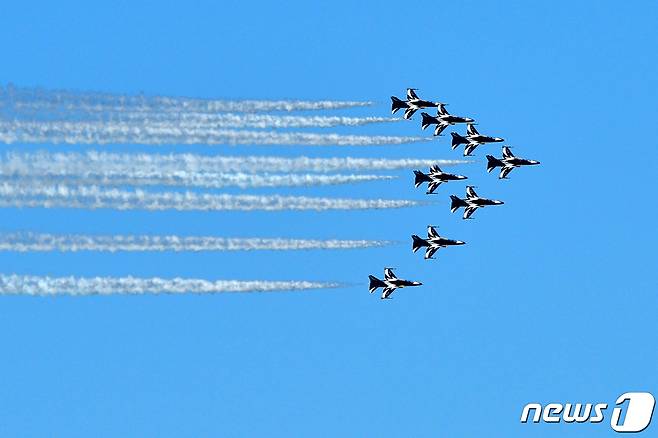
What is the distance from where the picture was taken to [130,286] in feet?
238

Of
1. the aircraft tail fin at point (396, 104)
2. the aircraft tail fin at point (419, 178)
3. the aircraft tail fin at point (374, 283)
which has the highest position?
the aircraft tail fin at point (396, 104)

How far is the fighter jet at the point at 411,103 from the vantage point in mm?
97938

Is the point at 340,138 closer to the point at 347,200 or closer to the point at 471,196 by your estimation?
the point at 347,200

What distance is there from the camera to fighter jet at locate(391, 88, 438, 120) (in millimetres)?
97938

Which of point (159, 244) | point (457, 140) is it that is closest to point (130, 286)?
point (159, 244)

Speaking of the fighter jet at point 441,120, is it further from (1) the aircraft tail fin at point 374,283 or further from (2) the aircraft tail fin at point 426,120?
(1) the aircraft tail fin at point 374,283

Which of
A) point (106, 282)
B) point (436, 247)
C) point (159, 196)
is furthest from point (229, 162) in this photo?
point (436, 247)

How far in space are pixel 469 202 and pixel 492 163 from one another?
129 inches

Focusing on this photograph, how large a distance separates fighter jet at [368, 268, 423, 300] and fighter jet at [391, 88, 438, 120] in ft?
36.7

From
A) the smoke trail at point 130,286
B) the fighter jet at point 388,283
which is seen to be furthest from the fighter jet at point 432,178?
the smoke trail at point 130,286

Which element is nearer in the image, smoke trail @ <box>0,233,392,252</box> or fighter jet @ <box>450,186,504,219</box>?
smoke trail @ <box>0,233,392,252</box>

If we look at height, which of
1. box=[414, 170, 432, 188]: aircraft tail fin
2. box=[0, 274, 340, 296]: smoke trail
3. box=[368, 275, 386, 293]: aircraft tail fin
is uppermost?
box=[414, 170, 432, 188]: aircraft tail fin

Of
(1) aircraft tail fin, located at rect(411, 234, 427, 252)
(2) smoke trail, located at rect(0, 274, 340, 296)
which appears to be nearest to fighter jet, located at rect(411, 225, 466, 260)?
(1) aircraft tail fin, located at rect(411, 234, 427, 252)

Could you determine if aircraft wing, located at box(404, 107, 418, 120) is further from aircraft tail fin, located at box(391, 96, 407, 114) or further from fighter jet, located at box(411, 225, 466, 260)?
fighter jet, located at box(411, 225, 466, 260)
